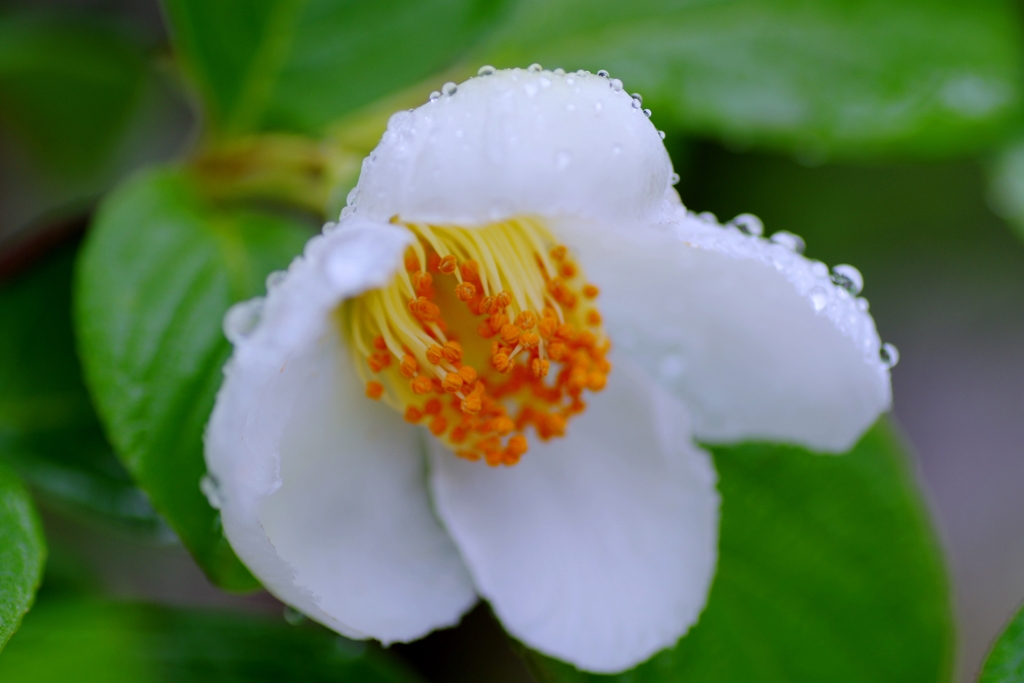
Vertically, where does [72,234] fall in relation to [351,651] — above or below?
above

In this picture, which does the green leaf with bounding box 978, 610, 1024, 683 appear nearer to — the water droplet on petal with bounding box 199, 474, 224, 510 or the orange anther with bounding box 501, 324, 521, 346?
the orange anther with bounding box 501, 324, 521, 346

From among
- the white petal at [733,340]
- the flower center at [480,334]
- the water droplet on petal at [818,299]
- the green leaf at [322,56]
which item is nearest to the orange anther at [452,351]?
the flower center at [480,334]

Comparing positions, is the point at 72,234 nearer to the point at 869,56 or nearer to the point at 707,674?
the point at 707,674

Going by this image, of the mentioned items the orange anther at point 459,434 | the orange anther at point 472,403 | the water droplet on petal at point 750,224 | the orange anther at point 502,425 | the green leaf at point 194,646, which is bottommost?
the green leaf at point 194,646

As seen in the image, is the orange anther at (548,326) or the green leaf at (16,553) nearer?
the green leaf at (16,553)

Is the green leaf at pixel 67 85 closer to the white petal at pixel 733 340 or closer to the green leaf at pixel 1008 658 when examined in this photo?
the white petal at pixel 733 340

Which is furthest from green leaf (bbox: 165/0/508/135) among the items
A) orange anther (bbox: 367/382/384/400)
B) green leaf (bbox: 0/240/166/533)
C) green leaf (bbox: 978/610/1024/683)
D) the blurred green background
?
green leaf (bbox: 978/610/1024/683)

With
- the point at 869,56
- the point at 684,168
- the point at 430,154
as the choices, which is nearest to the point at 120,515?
the point at 430,154
